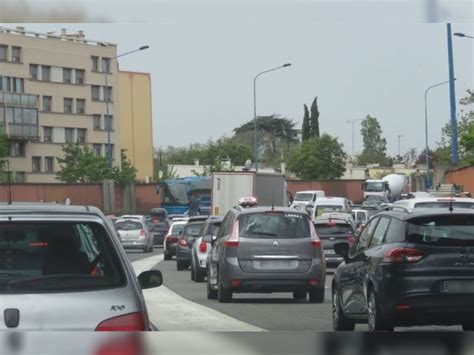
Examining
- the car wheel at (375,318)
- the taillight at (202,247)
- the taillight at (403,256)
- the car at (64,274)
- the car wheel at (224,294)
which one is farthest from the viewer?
the taillight at (202,247)

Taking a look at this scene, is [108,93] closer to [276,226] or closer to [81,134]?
[81,134]

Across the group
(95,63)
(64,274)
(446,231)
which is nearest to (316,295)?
(446,231)

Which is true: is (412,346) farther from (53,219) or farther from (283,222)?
(283,222)

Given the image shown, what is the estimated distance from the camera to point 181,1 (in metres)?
7.16

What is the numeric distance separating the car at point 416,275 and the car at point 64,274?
9.01ft

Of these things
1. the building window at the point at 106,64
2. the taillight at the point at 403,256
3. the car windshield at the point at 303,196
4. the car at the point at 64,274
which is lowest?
the taillight at the point at 403,256

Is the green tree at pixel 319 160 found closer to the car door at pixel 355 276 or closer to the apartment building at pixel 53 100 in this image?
the apartment building at pixel 53 100

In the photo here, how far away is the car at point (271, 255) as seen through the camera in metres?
16.7

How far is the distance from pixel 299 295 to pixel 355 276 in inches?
209

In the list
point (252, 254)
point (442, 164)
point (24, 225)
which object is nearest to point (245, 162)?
point (442, 164)

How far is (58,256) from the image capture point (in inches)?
285

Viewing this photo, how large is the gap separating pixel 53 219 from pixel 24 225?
0.18m

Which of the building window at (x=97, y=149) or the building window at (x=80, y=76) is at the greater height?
the building window at (x=80, y=76)

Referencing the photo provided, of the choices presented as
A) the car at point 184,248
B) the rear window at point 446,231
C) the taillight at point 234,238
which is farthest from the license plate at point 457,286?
the car at point 184,248
